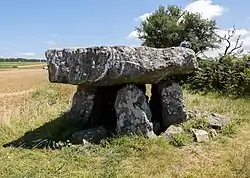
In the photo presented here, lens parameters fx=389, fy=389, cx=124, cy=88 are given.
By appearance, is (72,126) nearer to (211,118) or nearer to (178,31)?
(211,118)

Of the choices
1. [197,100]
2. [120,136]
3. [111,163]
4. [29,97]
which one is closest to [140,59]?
[120,136]

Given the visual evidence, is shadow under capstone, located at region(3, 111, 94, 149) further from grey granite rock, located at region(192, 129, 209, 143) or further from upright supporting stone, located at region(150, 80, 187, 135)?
grey granite rock, located at region(192, 129, 209, 143)

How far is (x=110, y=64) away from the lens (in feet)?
26.0

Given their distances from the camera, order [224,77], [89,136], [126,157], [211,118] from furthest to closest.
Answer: [224,77]
[211,118]
[89,136]
[126,157]

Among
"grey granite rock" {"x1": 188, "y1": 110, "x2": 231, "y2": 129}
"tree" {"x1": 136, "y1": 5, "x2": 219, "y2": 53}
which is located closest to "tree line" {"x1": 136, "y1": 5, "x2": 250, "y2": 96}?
"tree" {"x1": 136, "y1": 5, "x2": 219, "y2": 53}

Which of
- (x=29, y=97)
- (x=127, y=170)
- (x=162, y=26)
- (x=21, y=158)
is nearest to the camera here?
(x=127, y=170)

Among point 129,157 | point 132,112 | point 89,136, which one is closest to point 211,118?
point 132,112

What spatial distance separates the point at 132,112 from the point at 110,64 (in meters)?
1.18

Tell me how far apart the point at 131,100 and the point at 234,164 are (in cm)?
258

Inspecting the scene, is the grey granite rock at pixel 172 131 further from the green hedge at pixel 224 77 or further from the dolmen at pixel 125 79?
the green hedge at pixel 224 77

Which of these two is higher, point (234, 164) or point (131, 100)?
point (131, 100)

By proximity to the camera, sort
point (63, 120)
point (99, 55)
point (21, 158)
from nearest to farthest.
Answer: point (21, 158), point (99, 55), point (63, 120)

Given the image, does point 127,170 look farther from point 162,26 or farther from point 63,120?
point 162,26

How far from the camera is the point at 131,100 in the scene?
8.41 m
